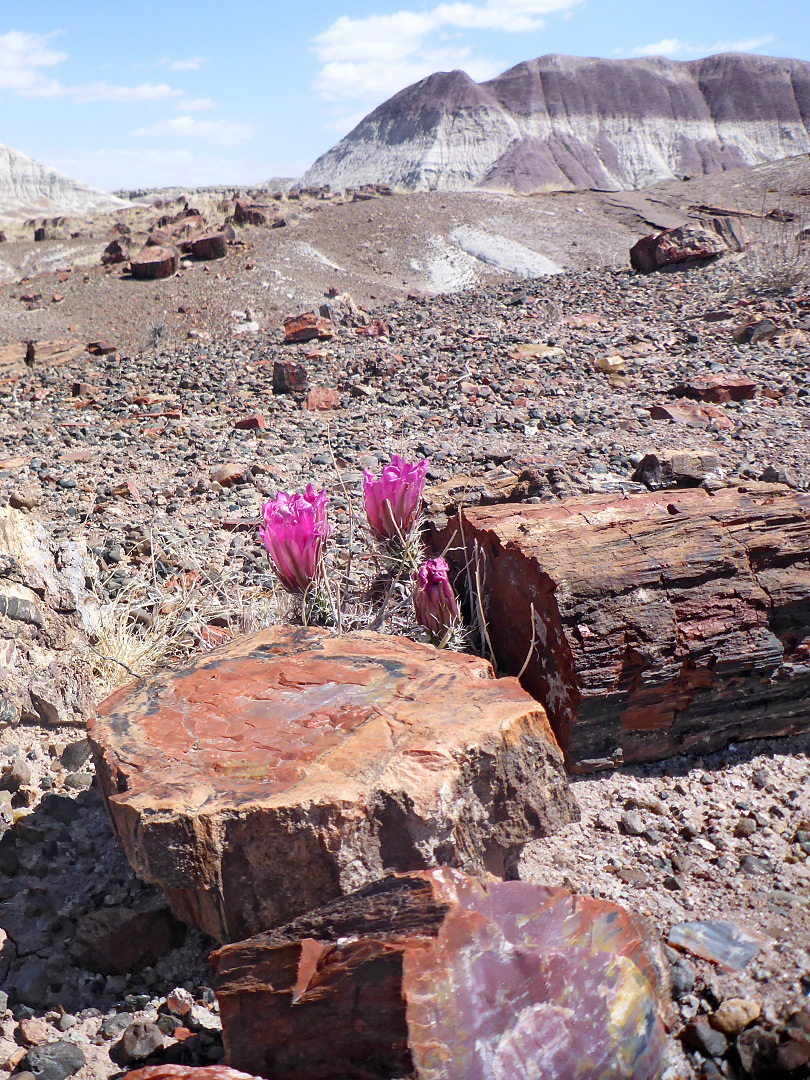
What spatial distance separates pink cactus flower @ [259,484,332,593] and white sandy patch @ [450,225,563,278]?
1251 centimetres

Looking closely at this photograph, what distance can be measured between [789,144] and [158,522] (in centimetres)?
4994

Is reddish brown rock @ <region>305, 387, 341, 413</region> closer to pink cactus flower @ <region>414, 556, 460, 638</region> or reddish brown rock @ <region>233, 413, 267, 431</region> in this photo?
reddish brown rock @ <region>233, 413, 267, 431</region>

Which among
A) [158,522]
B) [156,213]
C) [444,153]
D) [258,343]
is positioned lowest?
[158,522]

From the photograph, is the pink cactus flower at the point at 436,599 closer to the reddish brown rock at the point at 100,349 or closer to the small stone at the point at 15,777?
the small stone at the point at 15,777

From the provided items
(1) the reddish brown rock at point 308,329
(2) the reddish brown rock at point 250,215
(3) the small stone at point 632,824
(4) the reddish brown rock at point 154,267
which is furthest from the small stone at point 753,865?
(2) the reddish brown rock at point 250,215

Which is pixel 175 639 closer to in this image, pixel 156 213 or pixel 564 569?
pixel 564 569

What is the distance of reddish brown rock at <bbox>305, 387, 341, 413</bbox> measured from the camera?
5816 mm

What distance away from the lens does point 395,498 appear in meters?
2.63

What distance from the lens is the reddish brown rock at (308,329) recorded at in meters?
7.86

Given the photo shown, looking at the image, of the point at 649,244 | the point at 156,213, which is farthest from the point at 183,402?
the point at 156,213

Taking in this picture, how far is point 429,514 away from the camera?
2.81 m

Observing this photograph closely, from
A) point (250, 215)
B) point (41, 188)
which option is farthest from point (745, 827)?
point (41, 188)

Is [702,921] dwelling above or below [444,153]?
below

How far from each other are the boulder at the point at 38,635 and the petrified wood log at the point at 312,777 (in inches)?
23.7
